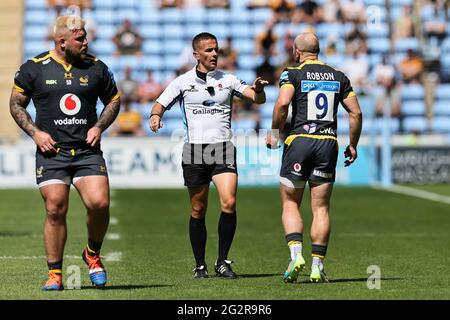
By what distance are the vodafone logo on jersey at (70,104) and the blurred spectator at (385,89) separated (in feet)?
70.6

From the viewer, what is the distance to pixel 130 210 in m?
20.9

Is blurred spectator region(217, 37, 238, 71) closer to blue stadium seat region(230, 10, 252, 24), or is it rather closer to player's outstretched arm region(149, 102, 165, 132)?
blue stadium seat region(230, 10, 252, 24)

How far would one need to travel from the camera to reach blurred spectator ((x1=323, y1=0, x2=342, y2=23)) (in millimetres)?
34125

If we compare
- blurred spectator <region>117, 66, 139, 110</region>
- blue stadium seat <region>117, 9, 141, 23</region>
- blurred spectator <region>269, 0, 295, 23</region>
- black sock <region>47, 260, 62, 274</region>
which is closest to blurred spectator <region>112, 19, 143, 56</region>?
blue stadium seat <region>117, 9, 141, 23</region>

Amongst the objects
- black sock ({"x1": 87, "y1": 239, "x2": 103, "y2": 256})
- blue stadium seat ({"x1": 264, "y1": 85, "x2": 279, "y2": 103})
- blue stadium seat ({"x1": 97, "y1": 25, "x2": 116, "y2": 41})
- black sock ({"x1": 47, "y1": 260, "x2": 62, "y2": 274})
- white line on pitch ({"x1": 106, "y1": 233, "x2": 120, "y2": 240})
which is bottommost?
white line on pitch ({"x1": 106, "y1": 233, "x2": 120, "y2": 240})

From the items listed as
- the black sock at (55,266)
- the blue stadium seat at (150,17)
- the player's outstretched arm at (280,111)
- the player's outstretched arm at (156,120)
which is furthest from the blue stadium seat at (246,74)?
the black sock at (55,266)

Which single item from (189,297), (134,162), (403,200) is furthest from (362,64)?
(189,297)

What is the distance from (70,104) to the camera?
9641 mm

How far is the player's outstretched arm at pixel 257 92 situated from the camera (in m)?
10.7

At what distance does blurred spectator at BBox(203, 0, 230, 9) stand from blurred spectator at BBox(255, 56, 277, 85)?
3.45 m

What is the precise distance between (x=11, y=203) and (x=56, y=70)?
13.3 m

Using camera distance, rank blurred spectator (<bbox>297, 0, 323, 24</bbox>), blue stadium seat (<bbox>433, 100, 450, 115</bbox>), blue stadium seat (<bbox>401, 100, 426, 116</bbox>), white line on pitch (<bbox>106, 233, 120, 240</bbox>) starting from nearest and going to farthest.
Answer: white line on pitch (<bbox>106, 233, 120, 240</bbox>) → blue stadium seat (<bbox>401, 100, 426, 116</bbox>) → blue stadium seat (<bbox>433, 100, 450, 115</bbox>) → blurred spectator (<bbox>297, 0, 323, 24</bbox>)

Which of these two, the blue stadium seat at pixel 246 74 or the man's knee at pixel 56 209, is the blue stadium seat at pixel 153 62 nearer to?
the blue stadium seat at pixel 246 74
